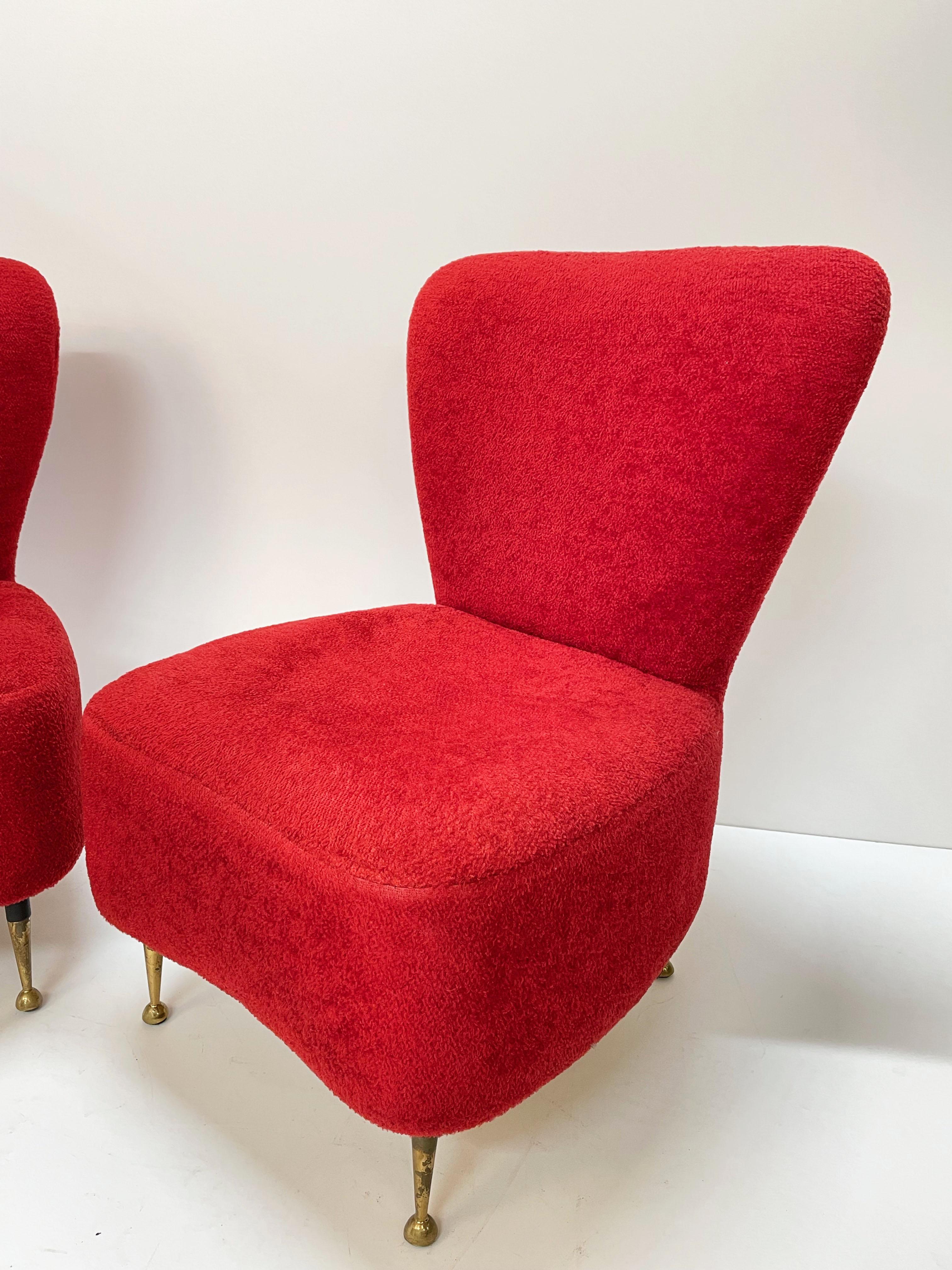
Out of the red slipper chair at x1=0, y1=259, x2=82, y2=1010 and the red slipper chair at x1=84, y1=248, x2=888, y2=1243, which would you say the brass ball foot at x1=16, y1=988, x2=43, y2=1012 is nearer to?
the red slipper chair at x1=0, y1=259, x2=82, y2=1010

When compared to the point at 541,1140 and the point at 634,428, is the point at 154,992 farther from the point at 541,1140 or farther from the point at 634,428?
the point at 634,428

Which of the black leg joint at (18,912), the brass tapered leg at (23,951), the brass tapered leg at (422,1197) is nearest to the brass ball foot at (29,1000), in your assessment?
the brass tapered leg at (23,951)

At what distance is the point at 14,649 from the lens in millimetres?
1182

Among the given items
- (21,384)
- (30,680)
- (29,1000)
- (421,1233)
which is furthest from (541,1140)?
A: (21,384)

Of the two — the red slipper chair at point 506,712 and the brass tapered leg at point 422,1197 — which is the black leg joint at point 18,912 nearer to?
the red slipper chair at point 506,712

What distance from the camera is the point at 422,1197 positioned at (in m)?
0.92

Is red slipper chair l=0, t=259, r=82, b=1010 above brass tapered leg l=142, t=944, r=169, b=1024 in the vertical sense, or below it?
above

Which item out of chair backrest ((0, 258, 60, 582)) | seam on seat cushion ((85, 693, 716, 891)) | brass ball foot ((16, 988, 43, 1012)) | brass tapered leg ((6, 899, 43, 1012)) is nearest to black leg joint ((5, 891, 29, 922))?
brass tapered leg ((6, 899, 43, 1012))

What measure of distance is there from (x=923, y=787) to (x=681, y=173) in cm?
112

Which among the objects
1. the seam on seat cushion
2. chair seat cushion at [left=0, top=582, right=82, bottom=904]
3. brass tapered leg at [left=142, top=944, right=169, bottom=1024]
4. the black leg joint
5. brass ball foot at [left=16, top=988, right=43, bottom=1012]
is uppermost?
the seam on seat cushion

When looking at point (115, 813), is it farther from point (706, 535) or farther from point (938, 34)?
point (938, 34)

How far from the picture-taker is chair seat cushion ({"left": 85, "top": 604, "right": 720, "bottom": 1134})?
0.78m

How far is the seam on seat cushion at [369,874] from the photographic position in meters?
0.76

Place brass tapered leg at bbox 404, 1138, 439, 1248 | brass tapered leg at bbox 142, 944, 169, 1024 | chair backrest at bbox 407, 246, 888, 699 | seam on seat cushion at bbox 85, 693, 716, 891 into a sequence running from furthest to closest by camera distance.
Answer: brass tapered leg at bbox 142, 944, 169, 1024 < chair backrest at bbox 407, 246, 888, 699 < brass tapered leg at bbox 404, 1138, 439, 1248 < seam on seat cushion at bbox 85, 693, 716, 891
